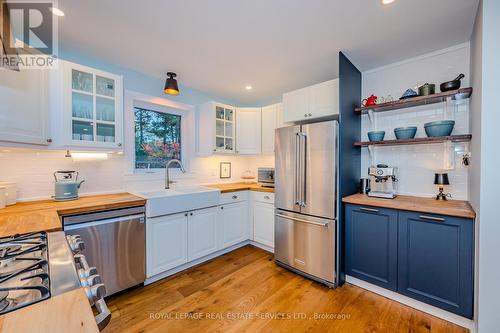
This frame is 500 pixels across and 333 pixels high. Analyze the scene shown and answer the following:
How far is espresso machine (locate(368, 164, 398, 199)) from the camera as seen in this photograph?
2.12 metres

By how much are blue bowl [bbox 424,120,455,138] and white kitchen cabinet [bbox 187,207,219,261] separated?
8.06 ft

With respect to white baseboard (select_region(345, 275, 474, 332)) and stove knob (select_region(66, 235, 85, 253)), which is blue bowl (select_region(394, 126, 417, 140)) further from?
stove knob (select_region(66, 235, 85, 253))

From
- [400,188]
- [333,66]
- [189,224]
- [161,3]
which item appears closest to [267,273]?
[189,224]

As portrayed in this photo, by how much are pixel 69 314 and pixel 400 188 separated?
283 cm

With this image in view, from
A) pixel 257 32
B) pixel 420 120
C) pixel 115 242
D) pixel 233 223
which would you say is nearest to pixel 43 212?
pixel 115 242

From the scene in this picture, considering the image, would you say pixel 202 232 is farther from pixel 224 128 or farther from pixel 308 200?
pixel 224 128

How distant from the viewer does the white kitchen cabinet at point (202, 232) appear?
2459 millimetres

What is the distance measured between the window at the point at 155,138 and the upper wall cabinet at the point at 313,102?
64.5 inches

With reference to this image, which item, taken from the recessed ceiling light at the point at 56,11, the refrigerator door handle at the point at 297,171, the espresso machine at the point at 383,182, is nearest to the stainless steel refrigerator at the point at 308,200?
the refrigerator door handle at the point at 297,171

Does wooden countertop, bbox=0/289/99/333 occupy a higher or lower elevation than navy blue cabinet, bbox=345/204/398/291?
higher

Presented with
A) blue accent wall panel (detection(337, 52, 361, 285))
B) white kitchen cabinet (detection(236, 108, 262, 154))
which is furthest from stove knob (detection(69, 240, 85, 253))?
white kitchen cabinet (detection(236, 108, 262, 154))

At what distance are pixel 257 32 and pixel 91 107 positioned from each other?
5.65 ft

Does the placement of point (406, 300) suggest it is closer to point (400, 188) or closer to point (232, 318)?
point (400, 188)

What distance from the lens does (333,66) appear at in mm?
2449
